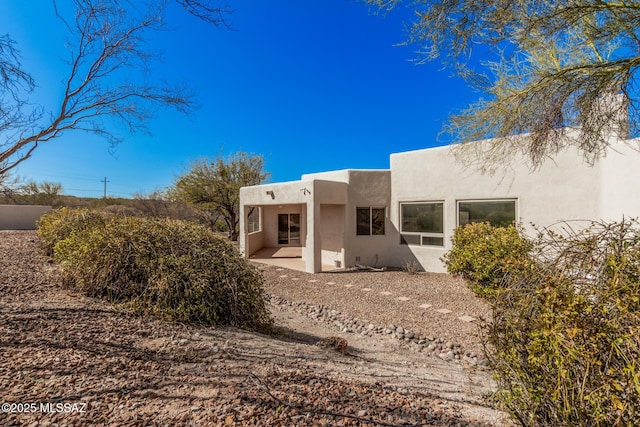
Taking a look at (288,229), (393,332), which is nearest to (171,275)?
(393,332)

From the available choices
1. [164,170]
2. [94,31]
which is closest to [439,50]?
[94,31]

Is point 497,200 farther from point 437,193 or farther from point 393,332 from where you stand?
point 393,332

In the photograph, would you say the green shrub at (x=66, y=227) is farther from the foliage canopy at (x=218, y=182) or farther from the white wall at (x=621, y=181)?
the white wall at (x=621, y=181)

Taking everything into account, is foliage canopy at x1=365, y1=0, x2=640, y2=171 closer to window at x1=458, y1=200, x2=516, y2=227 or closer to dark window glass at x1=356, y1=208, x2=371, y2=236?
window at x1=458, y1=200, x2=516, y2=227

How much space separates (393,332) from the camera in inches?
247

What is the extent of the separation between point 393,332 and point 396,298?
96.1 inches

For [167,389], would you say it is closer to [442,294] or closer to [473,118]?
[473,118]

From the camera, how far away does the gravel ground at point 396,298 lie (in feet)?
21.2

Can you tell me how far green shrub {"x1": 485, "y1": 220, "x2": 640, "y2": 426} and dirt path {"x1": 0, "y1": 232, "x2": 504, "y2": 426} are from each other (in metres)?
0.71

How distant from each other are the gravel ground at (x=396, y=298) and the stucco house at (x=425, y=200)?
54.6 inches

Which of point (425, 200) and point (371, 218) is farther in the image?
point (371, 218)

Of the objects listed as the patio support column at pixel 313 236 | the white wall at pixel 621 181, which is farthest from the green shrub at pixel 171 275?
the white wall at pixel 621 181

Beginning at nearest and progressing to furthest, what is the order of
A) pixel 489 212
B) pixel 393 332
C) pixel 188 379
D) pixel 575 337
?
pixel 575 337, pixel 188 379, pixel 393 332, pixel 489 212

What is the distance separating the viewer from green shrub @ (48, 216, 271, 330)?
479 cm
